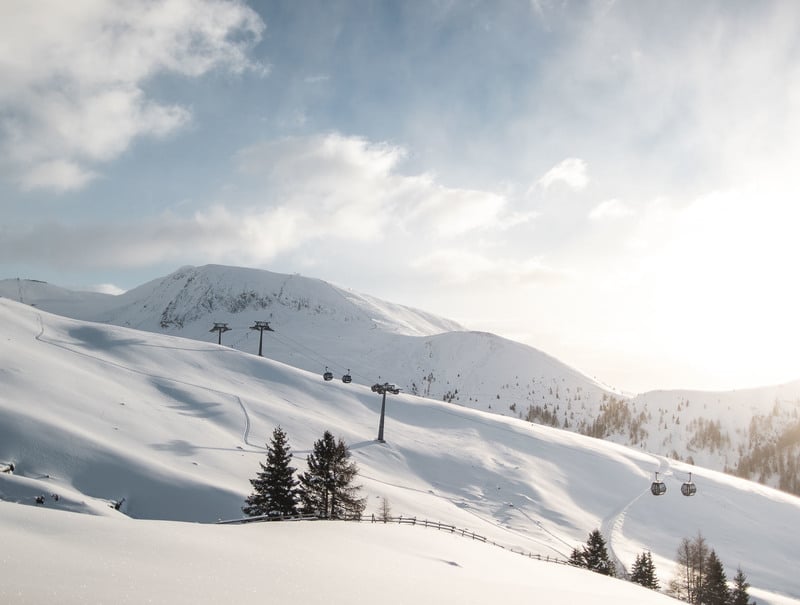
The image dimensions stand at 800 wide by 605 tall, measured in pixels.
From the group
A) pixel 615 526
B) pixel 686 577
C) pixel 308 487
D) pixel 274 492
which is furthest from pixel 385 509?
pixel 615 526

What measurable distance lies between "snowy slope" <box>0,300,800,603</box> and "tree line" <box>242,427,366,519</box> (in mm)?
2509

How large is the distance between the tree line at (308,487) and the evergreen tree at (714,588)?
31.4 meters

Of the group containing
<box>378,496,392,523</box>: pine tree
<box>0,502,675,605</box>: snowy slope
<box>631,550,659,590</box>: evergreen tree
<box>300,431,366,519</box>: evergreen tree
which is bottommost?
<box>631,550,659,590</box>: evergreen tree

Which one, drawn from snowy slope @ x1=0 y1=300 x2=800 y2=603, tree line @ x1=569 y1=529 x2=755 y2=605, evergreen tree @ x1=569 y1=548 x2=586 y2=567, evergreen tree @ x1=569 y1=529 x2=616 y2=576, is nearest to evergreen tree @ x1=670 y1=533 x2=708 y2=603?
tree line @ x1=569 y1=529 x2=755 y2=605

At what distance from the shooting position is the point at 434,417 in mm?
74688

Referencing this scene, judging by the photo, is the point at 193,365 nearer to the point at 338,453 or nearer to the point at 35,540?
the point at 338,453

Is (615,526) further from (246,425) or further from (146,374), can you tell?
(146,374)

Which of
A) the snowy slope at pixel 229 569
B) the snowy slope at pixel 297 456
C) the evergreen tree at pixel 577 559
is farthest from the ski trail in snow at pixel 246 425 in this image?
the snowy slope at pixel 229 569

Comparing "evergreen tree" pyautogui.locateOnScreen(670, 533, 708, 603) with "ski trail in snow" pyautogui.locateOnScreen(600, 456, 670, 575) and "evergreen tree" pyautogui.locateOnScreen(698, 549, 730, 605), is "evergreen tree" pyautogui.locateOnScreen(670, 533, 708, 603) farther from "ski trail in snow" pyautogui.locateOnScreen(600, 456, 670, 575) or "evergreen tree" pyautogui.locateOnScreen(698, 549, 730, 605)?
"ski trail in snow" pyautogui.locateOnScreen(600, 456, 670, 575)

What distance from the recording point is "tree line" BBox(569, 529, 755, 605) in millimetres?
40094

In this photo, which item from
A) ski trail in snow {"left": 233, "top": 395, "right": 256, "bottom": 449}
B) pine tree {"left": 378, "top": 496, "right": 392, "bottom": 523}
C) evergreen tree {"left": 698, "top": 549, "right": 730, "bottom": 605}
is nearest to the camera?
pine tree {"left": 378, "top": 496, "right": 392, "bottom": 523}

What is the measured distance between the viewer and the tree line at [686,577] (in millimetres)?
40094

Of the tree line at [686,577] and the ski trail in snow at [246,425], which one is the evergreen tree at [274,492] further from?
the tree line at [686,577]

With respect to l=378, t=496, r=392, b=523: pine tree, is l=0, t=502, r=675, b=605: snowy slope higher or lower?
higher
